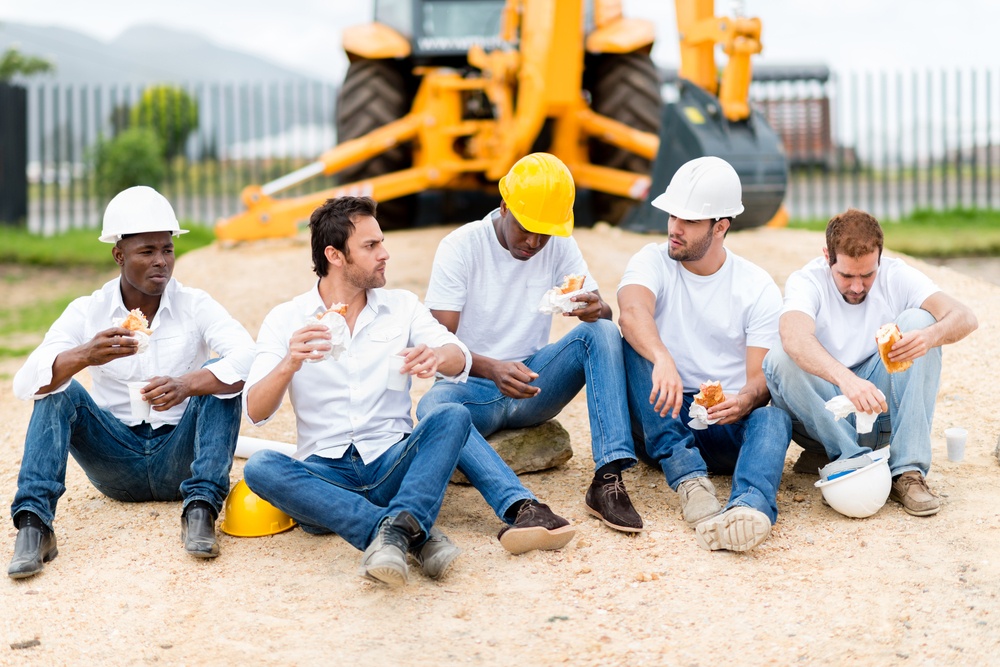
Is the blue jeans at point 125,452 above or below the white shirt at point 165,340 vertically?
below

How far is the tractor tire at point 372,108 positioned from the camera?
1005 centimetres

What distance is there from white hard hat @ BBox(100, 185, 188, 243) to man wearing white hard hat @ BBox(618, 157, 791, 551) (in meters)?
1.63

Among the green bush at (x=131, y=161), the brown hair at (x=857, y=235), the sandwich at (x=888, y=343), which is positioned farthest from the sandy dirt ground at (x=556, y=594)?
the green bush at (x=131, y=161)

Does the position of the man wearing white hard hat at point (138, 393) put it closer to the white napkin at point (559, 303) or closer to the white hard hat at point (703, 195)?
the white napkin at point (559, 303)

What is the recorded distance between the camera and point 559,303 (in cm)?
401

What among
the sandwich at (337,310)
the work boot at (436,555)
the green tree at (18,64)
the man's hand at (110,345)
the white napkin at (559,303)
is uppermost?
the green tree at (18,64)

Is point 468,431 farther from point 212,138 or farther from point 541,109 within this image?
point 212,138

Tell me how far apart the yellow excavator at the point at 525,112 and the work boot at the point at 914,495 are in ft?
13.6

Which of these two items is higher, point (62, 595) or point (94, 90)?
point (94, 90)

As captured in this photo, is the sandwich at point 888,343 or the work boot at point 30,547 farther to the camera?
the sandwich at point 888,343

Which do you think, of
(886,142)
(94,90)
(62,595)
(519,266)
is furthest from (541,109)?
(94,90)

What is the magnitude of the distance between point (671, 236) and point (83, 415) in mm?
2120

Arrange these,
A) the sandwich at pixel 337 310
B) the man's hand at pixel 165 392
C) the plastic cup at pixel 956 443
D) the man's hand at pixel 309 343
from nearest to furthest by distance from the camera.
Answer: the man's hand at pixel 309 343 < the sandwich at pixel 337 310 < the man's hand at pixel 165 392 < the plastic cup at pixel 956 443

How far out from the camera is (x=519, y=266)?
419 centimetres
